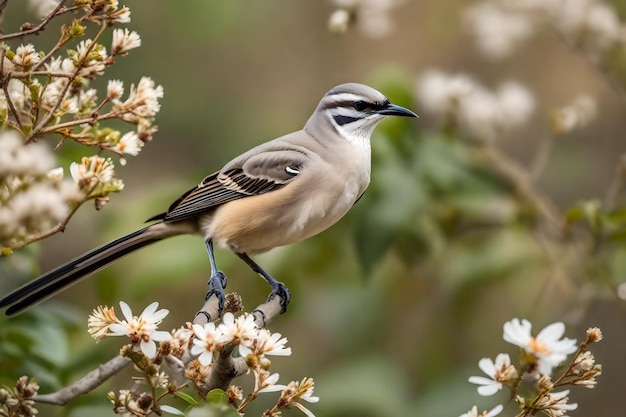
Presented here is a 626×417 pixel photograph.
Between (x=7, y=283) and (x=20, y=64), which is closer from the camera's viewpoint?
(x=20, y=64)

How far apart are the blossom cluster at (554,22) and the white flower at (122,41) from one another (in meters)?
2.74

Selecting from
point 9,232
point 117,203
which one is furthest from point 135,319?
point 117,203

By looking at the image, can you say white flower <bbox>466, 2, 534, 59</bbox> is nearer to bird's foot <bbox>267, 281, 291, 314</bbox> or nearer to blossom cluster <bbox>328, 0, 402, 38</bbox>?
blossom cluster <bbox>328, 0, 402, 38</bbox>

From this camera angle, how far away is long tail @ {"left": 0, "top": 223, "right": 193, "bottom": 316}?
2715mm

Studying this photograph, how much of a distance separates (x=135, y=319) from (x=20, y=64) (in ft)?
2.16

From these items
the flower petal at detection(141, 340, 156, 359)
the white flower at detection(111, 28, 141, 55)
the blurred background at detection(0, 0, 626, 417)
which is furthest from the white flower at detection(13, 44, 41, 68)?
the blurred background at detection(0, 0, 626, 417)

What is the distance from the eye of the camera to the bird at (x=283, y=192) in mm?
3311

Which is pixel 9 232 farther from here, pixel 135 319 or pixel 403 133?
pixel 403 133

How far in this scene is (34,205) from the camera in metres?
1.81

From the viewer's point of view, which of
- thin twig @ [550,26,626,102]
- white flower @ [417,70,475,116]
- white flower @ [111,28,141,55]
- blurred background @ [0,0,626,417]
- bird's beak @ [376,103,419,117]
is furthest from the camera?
white flower @ [417,70,475,116]

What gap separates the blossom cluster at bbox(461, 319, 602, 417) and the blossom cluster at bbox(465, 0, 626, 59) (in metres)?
2.52

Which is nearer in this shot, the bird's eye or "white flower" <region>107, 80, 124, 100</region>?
"white flower" <region>107, 80, 124, 100</region>

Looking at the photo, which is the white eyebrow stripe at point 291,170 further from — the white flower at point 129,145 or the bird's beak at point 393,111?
the white flower at point 129,145

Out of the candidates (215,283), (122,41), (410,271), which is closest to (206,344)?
(122,41)
